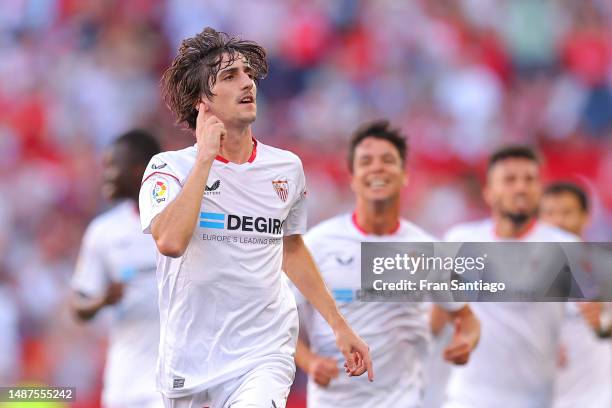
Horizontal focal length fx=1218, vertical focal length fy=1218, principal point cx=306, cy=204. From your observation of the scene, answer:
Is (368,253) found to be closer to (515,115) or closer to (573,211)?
(573,211)

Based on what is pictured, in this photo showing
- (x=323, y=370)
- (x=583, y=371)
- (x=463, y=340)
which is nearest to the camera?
(x=323, y=370)

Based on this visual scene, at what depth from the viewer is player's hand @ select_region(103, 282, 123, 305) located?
748 centimetres

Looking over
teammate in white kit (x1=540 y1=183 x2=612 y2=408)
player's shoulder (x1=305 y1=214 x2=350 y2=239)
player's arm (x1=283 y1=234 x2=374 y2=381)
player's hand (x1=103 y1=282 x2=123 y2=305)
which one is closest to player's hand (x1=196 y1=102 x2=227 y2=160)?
player's arm (x1=283 y1=234 x2=374 y2=381)

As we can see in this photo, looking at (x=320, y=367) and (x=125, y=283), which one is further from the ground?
(x=125, y=283)

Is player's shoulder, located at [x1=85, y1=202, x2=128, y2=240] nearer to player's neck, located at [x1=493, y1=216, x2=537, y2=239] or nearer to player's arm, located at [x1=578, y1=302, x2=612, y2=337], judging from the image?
player's neck, located at [x1=493, y1=216, x2=537, y2=239]

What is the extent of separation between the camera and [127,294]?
7801mm

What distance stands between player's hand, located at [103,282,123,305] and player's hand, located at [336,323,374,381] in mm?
2558

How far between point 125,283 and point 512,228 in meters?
2.68

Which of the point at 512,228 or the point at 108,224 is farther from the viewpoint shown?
the point at 512,228

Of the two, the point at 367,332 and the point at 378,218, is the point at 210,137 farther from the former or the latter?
the point at 378,218

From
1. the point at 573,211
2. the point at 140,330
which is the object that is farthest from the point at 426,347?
the point at 573,211

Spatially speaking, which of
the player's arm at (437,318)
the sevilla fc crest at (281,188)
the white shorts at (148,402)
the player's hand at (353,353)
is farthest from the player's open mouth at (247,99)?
the white shorts at (148,402)

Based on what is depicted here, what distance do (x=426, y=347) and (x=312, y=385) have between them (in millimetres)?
719

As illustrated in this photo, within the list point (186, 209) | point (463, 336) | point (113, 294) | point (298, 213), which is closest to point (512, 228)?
point (463, 336)
